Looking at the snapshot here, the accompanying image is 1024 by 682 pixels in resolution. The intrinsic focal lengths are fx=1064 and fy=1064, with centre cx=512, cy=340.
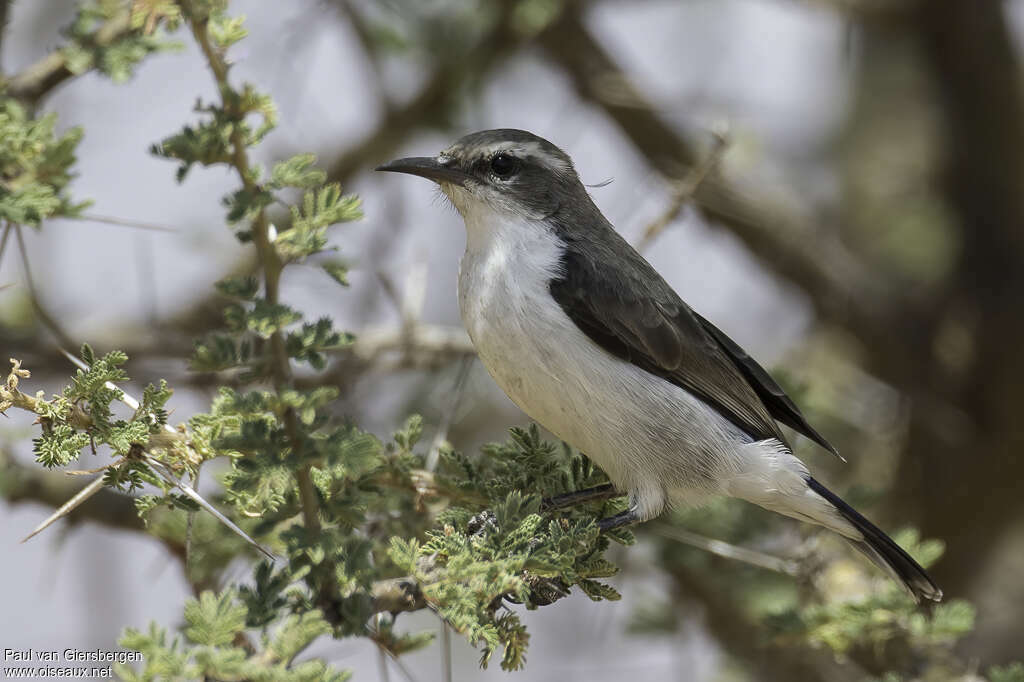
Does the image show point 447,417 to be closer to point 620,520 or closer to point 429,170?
point 620,520

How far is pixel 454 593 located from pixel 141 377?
2730 millimetres

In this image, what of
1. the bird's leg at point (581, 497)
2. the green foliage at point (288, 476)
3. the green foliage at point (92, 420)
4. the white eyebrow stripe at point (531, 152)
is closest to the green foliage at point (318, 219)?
the green foliage at point (288, 476)

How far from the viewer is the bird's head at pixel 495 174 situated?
163 inches

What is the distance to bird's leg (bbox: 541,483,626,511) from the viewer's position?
3.63m

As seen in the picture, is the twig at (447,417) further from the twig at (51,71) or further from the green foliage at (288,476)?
the twig at (51,71)

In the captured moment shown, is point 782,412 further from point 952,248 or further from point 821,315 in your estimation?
point 952,248

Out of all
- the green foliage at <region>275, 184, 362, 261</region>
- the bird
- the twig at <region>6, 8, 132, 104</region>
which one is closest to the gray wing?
the bird

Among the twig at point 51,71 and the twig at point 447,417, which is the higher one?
the twig at point 51,71

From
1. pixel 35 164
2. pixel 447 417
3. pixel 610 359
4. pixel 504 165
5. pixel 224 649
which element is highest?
pixel 504 165

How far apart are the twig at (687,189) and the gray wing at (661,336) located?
159 millimetres

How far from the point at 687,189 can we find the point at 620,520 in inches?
50.6

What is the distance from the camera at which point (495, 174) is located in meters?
4.21

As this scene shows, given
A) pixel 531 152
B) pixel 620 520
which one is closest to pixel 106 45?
pixel 531 152

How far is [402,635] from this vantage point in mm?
2666
